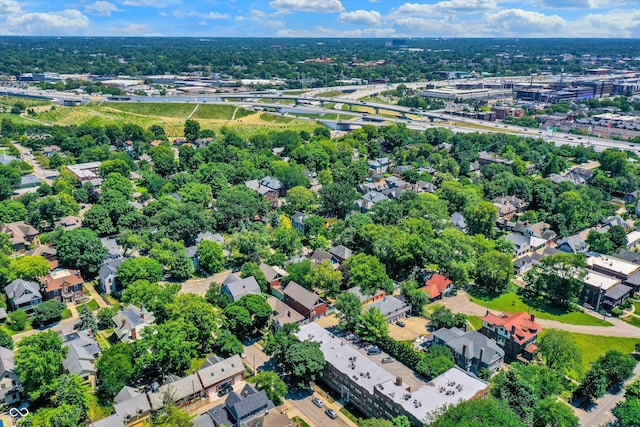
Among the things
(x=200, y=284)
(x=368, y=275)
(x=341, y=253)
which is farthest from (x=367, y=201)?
(x=200, y=284)

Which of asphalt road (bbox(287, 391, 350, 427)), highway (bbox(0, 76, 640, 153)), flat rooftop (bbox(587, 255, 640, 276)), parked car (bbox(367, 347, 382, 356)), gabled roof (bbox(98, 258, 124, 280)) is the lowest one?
asphalt road (bbox(287, 391, 350, 427))

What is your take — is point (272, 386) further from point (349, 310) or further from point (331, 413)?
point (349, 310)

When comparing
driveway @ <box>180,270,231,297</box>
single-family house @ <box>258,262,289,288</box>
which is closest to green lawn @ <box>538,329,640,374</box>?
single-family house @ <box>258,262,289,288</box>

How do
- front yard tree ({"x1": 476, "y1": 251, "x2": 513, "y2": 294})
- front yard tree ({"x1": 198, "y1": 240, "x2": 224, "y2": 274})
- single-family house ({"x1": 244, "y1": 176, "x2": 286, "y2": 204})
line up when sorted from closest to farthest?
front yard tree ({"x1": 476, "y1": 251, "x2": 513, "y2": 294}) → front yard tree ({"x1": 198, "y1": 240, "x2": 224, "y2": 274}) → single-family house ({"x1": 244, "y1": 176, "x2": 286, "y2": 204})

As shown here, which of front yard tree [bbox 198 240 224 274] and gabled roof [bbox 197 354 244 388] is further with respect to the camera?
front yard tree [bbox 198 240 224 274]

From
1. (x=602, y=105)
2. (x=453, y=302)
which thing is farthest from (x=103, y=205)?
(x=602, y=105)

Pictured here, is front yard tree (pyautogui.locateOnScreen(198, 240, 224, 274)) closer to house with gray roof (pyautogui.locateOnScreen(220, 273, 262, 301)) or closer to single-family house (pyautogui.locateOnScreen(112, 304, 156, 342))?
house with gray roof (pyautogui.locateOnScreen(220, 273, 262, 301))

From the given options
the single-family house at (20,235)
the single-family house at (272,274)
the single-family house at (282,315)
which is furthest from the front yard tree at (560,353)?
the single-family house at (20,235)
